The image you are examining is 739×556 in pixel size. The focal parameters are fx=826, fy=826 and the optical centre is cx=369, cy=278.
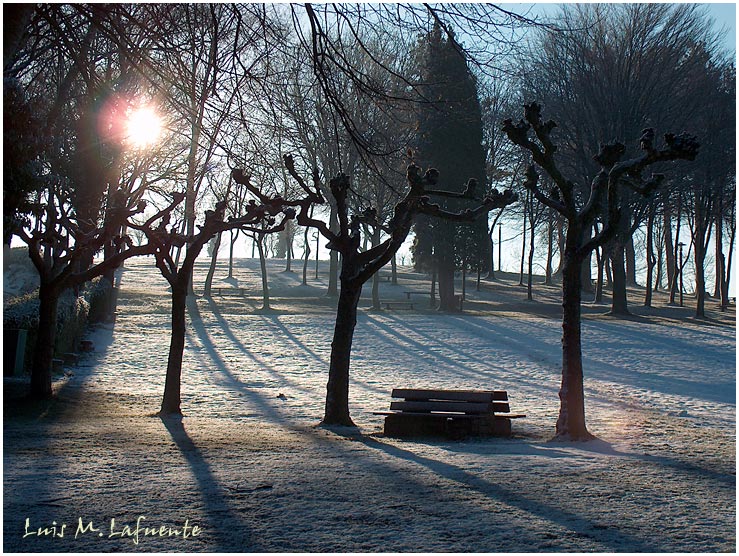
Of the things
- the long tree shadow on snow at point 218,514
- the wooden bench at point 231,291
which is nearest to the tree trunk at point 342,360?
the long tree shadow on snow at point 218,514

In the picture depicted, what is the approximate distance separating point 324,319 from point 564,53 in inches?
586

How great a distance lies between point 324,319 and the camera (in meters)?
33.7

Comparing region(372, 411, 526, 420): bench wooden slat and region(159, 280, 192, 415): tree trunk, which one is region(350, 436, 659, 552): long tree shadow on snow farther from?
region(159, 280, 192, 415): tree trunk

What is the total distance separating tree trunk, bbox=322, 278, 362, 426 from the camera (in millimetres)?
13273

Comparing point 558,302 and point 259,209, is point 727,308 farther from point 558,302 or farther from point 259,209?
point 259,209

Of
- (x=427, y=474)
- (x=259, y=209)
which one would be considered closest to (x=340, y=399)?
(x=259, y=209)

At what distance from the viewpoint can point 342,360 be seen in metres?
13.3

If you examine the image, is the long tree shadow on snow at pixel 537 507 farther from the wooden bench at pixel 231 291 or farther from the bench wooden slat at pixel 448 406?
the wooden bench at pixel 231 291

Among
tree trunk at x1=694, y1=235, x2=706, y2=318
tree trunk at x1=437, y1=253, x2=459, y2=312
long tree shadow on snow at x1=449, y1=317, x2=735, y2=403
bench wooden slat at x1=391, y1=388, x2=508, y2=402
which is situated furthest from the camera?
tree trunk at x1=437, y1=253, x2=459, y2=312

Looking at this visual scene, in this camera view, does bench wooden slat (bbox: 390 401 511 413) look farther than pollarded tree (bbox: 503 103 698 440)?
Yes

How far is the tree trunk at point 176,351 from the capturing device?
1434cm

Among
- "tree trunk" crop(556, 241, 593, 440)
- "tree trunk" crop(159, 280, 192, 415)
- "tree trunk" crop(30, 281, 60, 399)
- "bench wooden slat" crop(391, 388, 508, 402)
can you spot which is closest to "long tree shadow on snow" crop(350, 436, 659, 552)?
"bench wooden slat" crop(391, 388, 508, 402)

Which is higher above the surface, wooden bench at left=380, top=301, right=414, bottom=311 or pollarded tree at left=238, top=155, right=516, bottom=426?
pollarded tree at left=238, top=155, right=516, bottom=426

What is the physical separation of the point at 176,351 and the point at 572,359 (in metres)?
6.70
